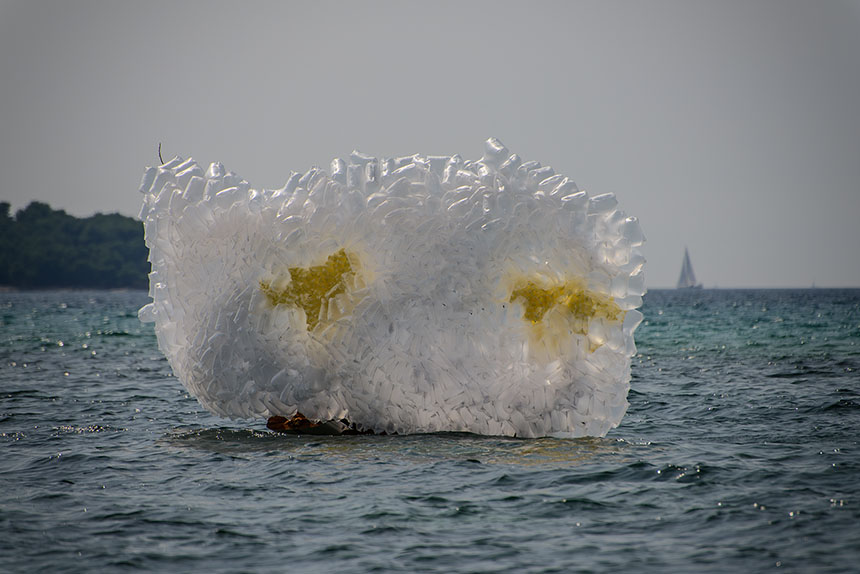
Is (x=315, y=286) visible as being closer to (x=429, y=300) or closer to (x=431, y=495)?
(x=429, y=300)

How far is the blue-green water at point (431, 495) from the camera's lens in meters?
8.71

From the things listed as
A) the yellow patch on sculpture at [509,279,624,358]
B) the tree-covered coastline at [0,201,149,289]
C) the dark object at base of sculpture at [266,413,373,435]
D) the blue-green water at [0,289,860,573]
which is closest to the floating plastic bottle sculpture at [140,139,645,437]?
the yellow patch on sculpture at [509,279,624,358]

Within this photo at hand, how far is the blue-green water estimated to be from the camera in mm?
8711

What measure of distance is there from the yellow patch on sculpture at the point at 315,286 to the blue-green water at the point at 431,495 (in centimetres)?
199

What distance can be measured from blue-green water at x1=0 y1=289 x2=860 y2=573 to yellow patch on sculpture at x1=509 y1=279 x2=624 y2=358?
5.04 feet

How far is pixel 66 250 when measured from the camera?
15800cm

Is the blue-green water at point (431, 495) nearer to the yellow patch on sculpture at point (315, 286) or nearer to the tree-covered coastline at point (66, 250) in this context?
the yellow patch on sculpture at point (315, 286)

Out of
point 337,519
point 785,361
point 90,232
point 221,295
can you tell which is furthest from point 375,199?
point 90,232

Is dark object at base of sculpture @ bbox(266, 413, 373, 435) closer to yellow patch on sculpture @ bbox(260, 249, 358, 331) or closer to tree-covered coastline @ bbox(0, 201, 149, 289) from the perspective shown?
yellow patch on sculpture @ bbox(260, 249, 358, 331)

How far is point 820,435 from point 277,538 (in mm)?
9349

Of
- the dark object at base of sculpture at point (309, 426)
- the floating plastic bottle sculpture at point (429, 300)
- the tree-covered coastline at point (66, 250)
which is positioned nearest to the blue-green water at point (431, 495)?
the dark object at base of sculpture at point (309, 426)

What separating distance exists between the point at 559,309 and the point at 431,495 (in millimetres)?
4005

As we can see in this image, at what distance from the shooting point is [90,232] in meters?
161

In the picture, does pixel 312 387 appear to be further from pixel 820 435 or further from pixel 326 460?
pixel 820 435
